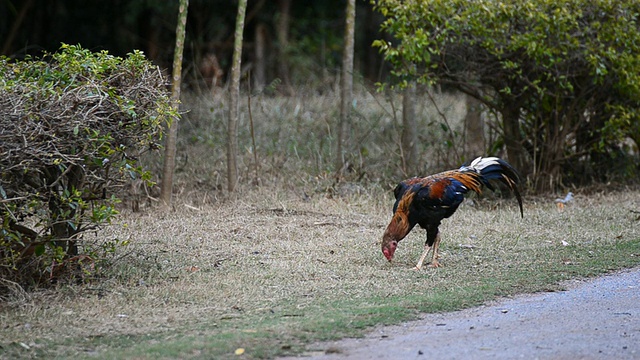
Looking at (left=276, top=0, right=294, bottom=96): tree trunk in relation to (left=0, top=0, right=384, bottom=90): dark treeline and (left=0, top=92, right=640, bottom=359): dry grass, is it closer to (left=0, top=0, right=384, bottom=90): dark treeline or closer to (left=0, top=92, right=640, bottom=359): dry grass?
(left=0, top=0, right=384, bottom=90): dark treeline

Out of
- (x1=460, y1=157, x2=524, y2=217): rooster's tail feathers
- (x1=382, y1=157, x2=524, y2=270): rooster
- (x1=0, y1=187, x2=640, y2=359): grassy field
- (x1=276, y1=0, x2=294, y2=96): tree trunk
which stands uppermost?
(x1=276, y1=0, x2=294, y2=96): tree trunk

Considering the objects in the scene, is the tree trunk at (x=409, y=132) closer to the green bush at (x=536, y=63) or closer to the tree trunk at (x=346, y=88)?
the green bush at (x=536, y=63)

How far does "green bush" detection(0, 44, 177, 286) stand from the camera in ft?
22.5

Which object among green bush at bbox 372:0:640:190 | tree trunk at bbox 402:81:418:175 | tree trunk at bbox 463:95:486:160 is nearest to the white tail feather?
green bush at bbox 372:0:640:190

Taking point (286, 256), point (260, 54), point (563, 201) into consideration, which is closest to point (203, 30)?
point (260, 54)

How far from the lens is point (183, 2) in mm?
11453

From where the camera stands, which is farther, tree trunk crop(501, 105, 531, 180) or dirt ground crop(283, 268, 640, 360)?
tree trunk crop(501, 105, 531, 180)

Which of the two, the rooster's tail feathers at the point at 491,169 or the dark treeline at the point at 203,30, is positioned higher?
the dark treeline at the point at 203,30

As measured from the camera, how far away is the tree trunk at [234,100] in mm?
12297

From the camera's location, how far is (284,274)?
8.38 m

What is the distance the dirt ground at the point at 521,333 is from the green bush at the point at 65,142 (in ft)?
9.34

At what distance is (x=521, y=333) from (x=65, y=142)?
411cm

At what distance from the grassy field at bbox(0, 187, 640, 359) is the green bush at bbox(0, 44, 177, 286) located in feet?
1.77

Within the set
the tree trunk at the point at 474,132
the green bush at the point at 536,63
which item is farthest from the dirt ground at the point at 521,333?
the tree trunk at the point at 474,132
